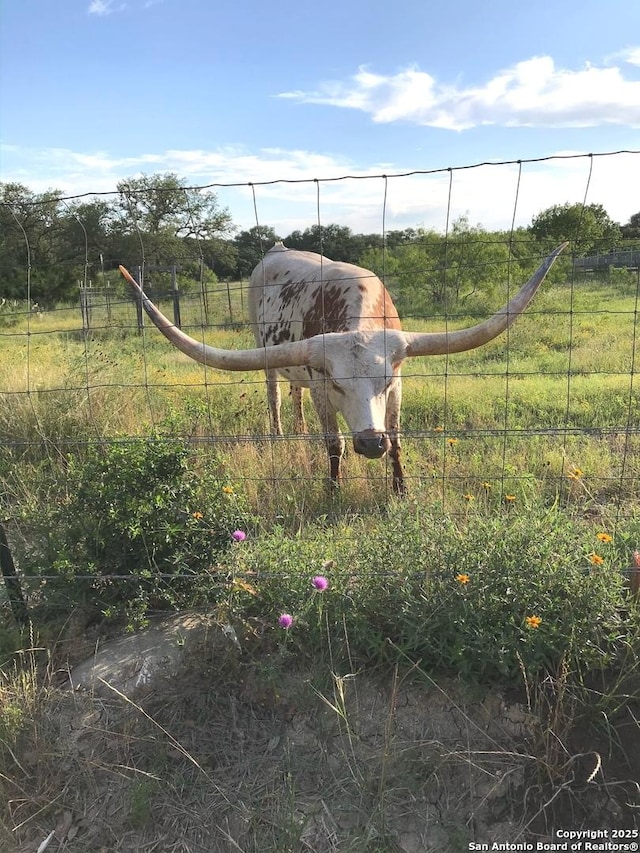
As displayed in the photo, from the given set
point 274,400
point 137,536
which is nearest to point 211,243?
point 274,400

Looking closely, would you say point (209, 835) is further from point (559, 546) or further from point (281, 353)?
point (281, 353)

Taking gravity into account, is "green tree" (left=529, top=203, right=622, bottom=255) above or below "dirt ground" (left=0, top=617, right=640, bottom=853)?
above

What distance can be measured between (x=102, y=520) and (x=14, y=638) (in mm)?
591

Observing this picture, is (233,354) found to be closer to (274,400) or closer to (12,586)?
(12,586)

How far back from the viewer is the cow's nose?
3297 mm

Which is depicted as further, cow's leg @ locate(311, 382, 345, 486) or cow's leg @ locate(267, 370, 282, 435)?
cow's leg @ locate(267, 370, 282, 435)

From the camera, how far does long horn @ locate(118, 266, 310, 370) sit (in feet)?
10.7

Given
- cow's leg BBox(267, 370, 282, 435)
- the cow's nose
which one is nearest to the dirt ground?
the cow's nose

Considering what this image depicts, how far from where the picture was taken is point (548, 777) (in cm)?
196

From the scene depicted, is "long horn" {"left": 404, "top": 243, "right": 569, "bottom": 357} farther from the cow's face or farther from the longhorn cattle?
the cow's face

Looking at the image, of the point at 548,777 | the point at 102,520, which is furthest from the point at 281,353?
the point at 548,777

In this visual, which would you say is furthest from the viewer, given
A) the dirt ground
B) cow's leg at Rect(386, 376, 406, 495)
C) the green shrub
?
cow's leg at Rect(386, 376, 406, 495)

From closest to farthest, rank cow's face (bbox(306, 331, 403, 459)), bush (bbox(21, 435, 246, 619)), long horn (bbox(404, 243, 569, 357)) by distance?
bush (bbox(21, 435, 246, 619)) → long horn (bbox(404, 243, 569, 357)) → cow's face (bbox(306, 331, 403, 459))

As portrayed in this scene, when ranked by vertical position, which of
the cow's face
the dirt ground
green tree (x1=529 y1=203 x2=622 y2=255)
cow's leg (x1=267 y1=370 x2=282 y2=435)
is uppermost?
green tree (x1=529 y1=203 x2=622 y2=255)
